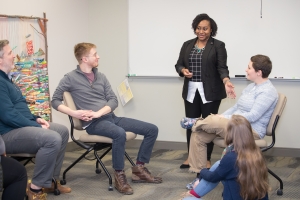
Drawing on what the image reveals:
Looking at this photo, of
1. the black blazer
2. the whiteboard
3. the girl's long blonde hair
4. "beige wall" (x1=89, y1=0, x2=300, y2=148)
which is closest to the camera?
the girl's long blonde hair

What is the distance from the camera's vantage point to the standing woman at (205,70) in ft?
14.2

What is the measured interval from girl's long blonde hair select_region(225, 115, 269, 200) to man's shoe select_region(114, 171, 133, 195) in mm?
1303

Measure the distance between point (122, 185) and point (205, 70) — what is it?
4.61 feet

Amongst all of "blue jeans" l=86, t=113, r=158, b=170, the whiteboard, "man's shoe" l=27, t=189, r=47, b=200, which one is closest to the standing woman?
"blue jeans" l=86, t=113, r=158, b=170

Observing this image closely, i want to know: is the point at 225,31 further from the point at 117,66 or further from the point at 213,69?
the point at 117,66

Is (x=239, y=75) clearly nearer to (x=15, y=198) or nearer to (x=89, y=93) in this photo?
(x=89, y=93)

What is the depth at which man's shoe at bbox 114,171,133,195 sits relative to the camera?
148 inches

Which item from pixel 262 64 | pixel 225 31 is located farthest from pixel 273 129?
pixel 225 31

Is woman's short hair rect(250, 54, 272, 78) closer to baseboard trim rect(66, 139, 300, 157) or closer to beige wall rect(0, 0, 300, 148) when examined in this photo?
beige wall rect(0, 0, 300, 148)

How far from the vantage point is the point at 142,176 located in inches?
159

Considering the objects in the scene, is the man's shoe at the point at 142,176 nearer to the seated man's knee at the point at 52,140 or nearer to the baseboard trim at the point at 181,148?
the seated man's knee at the point at 52,140

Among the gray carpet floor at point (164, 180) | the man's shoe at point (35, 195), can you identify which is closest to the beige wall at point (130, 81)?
the gray carpet floor at point (164, 180)

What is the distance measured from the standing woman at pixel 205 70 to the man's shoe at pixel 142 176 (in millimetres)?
632

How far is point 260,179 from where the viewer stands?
2682 millimetres
